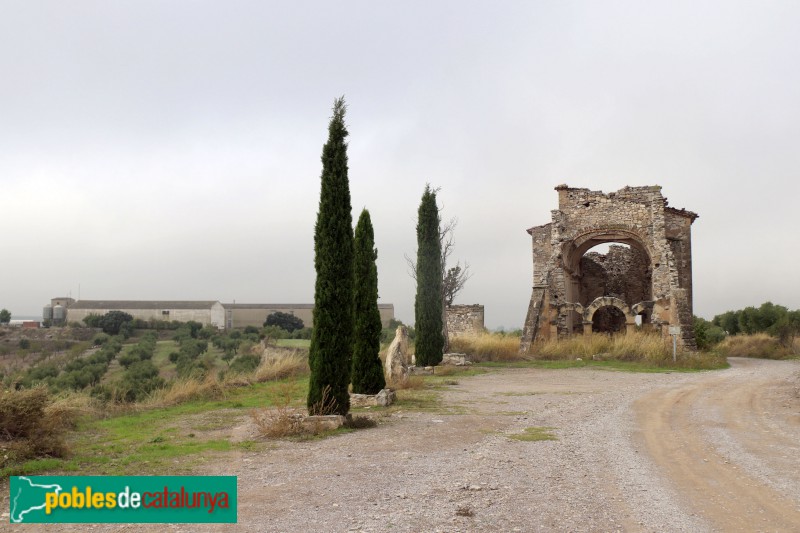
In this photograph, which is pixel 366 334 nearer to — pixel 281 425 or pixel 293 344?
pixel 281 425

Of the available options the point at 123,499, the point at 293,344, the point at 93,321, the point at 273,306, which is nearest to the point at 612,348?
the point at 293,344

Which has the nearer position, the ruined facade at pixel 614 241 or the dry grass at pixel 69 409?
the dry grass at pixel 69 409

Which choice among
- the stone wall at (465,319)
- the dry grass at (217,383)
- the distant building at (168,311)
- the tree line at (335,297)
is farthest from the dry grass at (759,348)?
the distant building at (168,311)

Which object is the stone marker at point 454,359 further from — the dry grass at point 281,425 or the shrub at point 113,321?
the shrub at point 113,321

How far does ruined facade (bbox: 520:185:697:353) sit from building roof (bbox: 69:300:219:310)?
41669 mm

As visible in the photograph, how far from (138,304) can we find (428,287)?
49.2m

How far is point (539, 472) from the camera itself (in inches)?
277

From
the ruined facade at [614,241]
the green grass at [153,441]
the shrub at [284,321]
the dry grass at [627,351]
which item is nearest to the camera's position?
the green grass at [153,441]

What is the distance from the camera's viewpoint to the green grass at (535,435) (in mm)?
9156

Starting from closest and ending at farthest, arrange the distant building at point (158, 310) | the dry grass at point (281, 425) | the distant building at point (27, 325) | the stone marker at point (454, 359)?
the dry grass at point (281, 425)
the stone marker at point (454, 359)
the distant building at point (27, 325)
the distant building at point (158, 310)

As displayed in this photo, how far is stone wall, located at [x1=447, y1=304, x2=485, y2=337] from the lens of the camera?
113 ft

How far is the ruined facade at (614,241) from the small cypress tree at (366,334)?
14.2 metres

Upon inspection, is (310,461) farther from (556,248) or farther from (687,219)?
(687,219)

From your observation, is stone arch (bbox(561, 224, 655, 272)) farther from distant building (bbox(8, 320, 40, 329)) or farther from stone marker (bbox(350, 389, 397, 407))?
distant building (bbox(8, 320, 40, 329))
